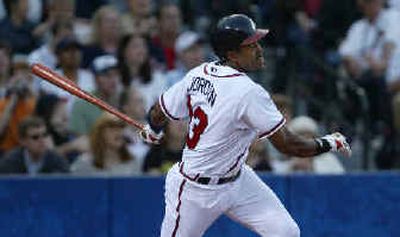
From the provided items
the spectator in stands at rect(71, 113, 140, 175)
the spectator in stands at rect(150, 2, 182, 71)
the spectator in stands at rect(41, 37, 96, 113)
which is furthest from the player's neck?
the spectator in stands at rect(150, 2, 182, 71)

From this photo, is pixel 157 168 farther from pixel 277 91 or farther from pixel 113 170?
pixel 277 91

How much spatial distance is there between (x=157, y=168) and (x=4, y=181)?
128 cm

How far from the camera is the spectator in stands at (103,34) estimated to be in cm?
1110

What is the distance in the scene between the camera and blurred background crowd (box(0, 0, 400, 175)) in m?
9.91

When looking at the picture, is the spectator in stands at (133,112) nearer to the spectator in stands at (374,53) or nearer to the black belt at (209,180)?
the spectator in stands at (374,53)

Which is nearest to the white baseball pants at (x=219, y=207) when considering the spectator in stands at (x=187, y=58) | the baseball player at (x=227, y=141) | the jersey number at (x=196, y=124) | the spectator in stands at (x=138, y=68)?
the baseball player at (x=227, y=141)

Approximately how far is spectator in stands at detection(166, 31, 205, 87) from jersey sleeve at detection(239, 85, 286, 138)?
155 inches

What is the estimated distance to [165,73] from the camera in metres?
11.3

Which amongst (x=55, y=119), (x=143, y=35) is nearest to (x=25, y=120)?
(x=55, y=119)

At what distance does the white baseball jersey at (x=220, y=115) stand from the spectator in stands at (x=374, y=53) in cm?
403

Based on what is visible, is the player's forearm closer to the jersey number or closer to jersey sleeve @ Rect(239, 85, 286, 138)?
jersey sleeve @ Rect(239, 85, 286, 138)

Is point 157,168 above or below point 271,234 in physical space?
below

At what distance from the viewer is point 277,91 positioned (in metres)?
11.7

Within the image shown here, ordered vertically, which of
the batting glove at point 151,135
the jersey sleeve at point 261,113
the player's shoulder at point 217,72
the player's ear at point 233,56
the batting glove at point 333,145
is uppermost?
the player's ear at point 233,56
